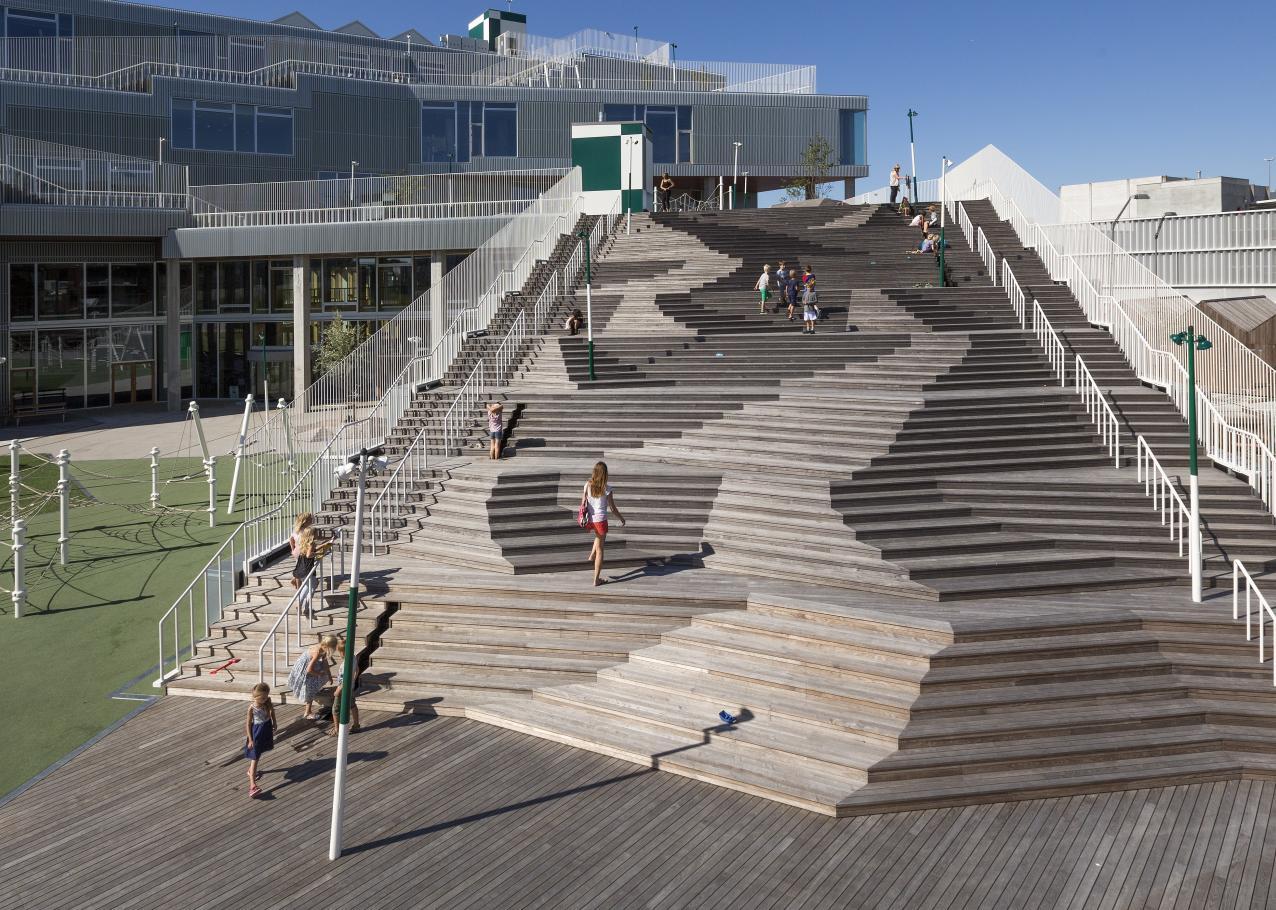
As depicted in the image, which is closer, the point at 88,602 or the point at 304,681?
the point at 304,681

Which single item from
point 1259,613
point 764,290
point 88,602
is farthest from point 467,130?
point 1259,613

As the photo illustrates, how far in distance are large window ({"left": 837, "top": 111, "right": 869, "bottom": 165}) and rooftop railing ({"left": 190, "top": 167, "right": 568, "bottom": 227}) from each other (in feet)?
61.8

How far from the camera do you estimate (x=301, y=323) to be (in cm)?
4178

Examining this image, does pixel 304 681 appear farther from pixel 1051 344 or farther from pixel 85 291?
pixel 85 291

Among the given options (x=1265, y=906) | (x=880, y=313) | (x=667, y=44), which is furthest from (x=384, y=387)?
(x=667, y=44)

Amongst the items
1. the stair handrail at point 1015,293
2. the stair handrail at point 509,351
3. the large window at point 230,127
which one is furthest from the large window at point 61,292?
the stair handrail at point 1015,293

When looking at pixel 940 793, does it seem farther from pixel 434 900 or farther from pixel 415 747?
pixel 415 747

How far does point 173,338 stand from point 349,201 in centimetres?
939

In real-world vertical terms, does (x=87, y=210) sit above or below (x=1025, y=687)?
above

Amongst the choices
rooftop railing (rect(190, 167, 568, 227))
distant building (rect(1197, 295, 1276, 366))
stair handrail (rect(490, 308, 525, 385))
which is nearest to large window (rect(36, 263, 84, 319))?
rooftop railing (rect(190, 167, 568, 227))

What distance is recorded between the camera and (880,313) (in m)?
26.4

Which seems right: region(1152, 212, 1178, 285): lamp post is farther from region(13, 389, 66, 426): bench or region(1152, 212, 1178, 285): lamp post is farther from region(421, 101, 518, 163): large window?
region(13, 389, 66, 426): bench

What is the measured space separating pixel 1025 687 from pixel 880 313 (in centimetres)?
1543

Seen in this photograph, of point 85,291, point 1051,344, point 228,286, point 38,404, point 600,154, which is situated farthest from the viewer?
point 228,286
